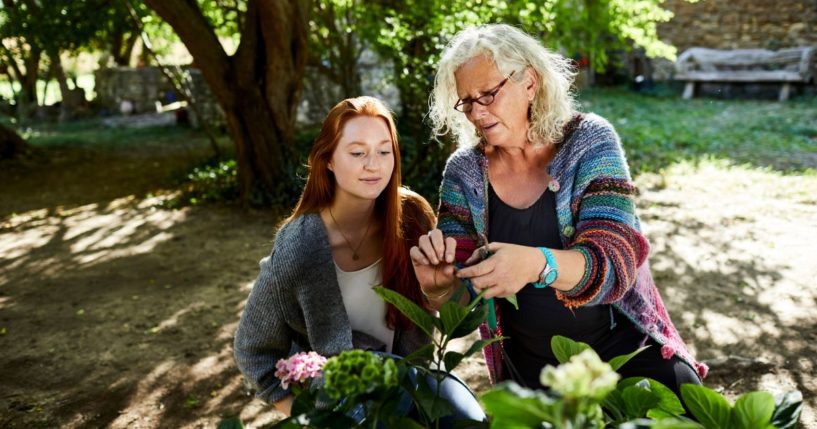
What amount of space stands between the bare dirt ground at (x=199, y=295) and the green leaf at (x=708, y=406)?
95.4 inches

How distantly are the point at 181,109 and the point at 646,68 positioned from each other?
1019cm

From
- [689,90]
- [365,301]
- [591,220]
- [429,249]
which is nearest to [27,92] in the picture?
[689,90]

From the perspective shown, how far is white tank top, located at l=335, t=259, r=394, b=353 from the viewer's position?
83.8 inches

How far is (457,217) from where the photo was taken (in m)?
2.20

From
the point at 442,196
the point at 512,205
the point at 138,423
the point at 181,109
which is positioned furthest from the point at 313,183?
the point at 181,109

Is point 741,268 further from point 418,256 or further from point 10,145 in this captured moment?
point 10,145

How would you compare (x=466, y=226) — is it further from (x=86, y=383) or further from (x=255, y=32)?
(x=255, y=32)

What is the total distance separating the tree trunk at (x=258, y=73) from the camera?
655 centimetres

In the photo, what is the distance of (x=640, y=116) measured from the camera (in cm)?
1172

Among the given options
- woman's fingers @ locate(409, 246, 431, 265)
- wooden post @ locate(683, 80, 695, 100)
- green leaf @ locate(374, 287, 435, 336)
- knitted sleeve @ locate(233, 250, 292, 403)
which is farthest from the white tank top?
wooden post @ locate(683, 80, 695, 100)

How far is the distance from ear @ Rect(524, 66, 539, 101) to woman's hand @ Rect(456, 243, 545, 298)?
61 cm

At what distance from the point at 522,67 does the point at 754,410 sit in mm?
→ 1351

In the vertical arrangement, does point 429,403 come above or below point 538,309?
above

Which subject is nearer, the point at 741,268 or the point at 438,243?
the point at 438,243
